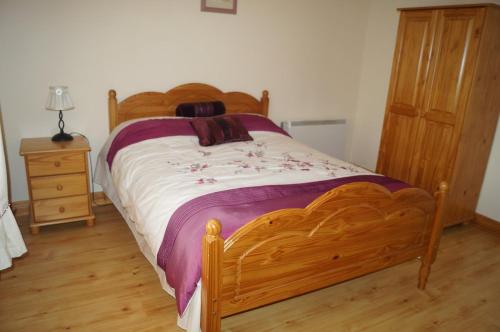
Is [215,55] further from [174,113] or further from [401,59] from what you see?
[401,59]

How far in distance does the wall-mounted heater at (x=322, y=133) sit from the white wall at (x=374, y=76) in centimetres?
23

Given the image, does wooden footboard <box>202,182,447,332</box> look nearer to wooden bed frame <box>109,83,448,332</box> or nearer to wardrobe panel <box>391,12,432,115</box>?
wooden bed frame <box>109,83,448,332</box>

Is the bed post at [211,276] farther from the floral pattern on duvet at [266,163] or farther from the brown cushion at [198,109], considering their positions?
the brown cushion at [198,109]

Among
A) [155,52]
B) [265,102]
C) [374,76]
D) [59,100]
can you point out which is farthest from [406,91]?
[59,100]

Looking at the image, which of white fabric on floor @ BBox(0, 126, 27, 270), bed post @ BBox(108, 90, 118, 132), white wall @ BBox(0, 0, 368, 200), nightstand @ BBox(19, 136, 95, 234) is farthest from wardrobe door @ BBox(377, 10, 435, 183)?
white fabric on floor @ BBox(0, 126, 27, 270)

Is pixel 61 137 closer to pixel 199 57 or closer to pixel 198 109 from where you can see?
pixel 198 109

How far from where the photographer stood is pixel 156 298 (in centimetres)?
222

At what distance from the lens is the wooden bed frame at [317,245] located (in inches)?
63.7

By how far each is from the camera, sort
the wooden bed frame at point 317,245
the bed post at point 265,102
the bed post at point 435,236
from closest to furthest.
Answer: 1. the wooden bed frame at point 317,245
2. the bed post at point 435,236
3. the bed post at point 265,102

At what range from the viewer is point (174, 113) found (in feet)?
11.3

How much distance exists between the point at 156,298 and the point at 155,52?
6.70 feet

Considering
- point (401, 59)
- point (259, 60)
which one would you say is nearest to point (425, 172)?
point (401, 59)

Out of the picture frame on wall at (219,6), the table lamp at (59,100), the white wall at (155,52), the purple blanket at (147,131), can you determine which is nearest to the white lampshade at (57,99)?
the table lamp at (59,100)

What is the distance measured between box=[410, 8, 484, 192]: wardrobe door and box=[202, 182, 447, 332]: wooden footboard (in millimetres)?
1028
